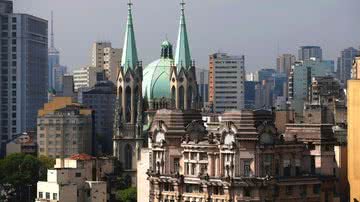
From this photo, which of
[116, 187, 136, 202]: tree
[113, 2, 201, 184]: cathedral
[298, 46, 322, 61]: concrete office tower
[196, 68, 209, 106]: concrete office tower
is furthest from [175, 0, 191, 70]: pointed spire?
[196, 68, 209, 106]: concrete office tower

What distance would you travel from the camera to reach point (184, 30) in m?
102

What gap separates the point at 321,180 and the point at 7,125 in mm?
70016

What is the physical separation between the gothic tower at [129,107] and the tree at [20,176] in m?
9.03

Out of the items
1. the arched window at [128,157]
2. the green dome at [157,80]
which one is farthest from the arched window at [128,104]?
the arched window at [128,157]

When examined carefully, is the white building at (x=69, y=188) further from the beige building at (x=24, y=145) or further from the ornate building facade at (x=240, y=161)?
the beige building at (x=24, y=145)

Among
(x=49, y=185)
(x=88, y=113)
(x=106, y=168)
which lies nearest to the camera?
(x=49, y=185)

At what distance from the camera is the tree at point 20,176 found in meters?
83.1

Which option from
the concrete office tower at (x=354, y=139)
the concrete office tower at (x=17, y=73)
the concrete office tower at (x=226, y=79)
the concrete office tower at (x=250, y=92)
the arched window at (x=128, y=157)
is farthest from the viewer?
the concrete office tower at (x=226, y=79)

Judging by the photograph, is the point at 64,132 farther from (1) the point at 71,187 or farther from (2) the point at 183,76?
(1) the point at 71,187

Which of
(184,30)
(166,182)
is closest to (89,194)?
(166,182)

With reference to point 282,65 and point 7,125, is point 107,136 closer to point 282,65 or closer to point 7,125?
point 7,125

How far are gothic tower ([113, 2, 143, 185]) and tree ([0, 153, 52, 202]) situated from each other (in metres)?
9.03

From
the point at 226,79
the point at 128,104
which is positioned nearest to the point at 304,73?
the point at 226,79

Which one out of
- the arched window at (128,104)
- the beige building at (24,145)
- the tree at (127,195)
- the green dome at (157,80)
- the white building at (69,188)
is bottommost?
the tree at (127,195)
